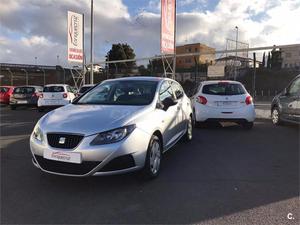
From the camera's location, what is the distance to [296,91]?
981 cm

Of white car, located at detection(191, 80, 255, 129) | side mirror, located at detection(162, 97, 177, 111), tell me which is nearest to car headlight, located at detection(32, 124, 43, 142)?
side mirror, located at detection(162, 97, 177, 111)

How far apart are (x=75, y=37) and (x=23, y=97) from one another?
6678 millimetres

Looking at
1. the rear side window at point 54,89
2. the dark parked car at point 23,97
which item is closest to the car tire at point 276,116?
the rear side window at point 54,89

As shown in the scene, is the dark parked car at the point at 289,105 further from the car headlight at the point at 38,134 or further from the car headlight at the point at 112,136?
the car headlight at the point at 38,134

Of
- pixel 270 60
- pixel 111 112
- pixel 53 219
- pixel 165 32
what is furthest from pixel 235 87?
pixel 270 60

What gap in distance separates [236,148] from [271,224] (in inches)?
152

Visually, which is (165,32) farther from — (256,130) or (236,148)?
(236,148)

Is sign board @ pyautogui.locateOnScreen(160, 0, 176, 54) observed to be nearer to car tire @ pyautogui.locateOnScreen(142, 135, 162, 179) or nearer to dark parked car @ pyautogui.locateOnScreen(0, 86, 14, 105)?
dark parked car @ pyautogui.locateOnScreen(0, 86, 14, 105)

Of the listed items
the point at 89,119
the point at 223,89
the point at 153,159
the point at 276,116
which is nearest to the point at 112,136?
the point at 89,119

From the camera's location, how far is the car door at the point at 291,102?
Answer: 960cm

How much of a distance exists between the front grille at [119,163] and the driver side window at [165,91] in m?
1.65

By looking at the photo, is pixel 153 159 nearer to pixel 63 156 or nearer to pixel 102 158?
pixel 102 158

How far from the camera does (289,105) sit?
10078 mm

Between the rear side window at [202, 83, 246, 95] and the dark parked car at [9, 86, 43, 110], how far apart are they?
1237 cm
